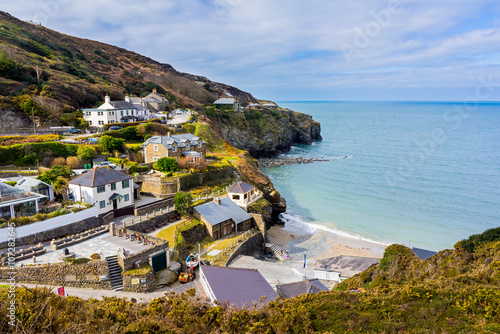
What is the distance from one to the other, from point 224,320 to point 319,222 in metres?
30.5

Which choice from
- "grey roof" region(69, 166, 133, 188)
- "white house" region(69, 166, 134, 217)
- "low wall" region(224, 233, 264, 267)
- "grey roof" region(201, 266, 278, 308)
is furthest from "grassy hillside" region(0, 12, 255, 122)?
"grey roof" region(201, 266, 278, 308)

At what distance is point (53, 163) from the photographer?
114ft

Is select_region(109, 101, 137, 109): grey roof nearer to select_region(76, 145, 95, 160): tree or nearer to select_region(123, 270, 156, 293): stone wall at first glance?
select_region(76, 145, 95, 160): tree

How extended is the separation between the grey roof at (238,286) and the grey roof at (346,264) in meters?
11.0

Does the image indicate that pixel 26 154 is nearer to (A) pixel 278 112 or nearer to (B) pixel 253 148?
(B) pixel 253 148

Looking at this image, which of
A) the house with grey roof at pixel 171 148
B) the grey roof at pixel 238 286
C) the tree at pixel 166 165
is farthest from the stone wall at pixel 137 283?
the house with grey roof at pixel 171 148

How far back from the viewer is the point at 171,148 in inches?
1555

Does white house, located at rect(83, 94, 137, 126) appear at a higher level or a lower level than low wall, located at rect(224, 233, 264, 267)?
higher

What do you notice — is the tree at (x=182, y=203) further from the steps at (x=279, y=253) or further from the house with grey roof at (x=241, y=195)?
the steps at (x=279, y=253)

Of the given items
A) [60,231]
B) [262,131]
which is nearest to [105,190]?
[60,231]

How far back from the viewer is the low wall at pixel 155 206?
29163 mm

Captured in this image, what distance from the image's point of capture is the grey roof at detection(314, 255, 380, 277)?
27.4 meters

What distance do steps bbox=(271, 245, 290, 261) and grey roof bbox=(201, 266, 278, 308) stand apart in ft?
36.1

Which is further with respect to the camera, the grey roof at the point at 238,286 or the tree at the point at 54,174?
the tree at the point at 54,174
